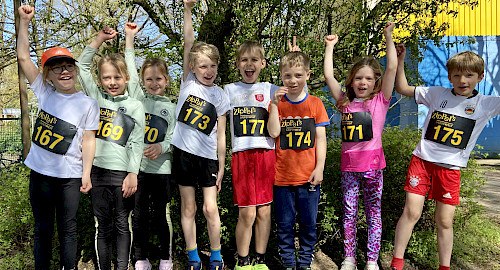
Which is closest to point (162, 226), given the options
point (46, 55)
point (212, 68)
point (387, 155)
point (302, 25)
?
point (212, 68)

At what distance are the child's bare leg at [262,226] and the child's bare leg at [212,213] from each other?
36 cm

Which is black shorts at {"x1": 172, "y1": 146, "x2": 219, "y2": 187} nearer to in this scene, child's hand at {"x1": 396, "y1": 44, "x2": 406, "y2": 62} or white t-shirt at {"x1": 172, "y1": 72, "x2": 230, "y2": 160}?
white t-shirt at {"x1": 172, "y1": 72, "x2": 230, "y2": 160}

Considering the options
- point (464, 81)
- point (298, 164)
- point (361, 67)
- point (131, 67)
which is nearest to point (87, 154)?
point (131, 67)

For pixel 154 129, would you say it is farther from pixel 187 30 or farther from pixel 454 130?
pixel 454 130

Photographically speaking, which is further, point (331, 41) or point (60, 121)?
point (331, 41)

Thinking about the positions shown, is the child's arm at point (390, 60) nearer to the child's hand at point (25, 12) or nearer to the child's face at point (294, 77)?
the child's face at point (294, 77)

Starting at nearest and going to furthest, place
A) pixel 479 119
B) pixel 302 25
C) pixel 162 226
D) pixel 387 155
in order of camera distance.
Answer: pixel 479 119 < pixel 162 226 < pixel 387 155 < pixel 302 25

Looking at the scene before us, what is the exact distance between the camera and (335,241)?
4.10m

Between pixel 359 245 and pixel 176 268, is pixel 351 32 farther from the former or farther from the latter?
pixel 176 268

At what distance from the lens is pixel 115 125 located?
3.19 m

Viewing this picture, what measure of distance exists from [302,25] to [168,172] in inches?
94.1

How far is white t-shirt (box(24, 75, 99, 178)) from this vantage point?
9.36 ft

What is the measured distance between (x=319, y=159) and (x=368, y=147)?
0.48 metres

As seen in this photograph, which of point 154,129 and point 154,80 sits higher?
point 154,80
